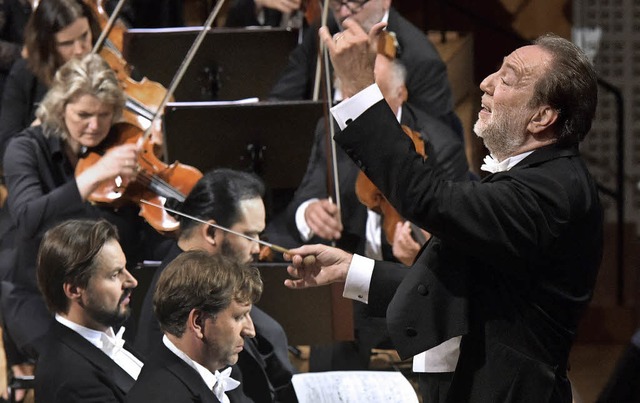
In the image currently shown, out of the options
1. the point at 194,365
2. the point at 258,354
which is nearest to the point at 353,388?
the point at 258,354

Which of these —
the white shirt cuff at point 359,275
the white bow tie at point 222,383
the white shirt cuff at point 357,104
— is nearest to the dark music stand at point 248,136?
the white bow tie at point 222,383

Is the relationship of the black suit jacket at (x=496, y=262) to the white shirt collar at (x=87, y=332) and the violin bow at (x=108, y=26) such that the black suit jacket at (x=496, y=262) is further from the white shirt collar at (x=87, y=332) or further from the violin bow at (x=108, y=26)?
the violin bow at (x=108, y=26)

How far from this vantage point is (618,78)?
6.11 metres

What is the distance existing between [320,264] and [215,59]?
126cm

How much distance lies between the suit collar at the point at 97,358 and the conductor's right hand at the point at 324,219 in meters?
0.71

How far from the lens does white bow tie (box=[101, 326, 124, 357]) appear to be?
289 centimetres

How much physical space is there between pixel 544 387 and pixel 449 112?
201cm

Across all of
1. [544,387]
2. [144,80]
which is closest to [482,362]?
[544,387]

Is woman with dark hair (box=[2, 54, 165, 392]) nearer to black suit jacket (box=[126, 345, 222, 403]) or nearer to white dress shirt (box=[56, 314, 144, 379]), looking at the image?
white dress shirt (box=[56, 314, 144, 379])

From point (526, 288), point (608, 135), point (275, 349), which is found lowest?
point (608, 135)

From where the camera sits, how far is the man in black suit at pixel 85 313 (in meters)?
2.78

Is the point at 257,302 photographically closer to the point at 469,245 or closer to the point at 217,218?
the point at 217,218

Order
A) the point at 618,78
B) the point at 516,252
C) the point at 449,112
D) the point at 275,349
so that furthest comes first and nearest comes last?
the point at 618,78, the point at 449,112, the point at 275,349, the point at 516,252

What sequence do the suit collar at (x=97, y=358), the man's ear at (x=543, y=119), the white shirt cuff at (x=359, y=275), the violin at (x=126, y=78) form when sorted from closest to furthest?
the man's ear at (x=543, y=119) → the white shirt cuff at (x=359, y=275) → the suit collar at (x=97, y=358) → the violin at (x=126, y=78)
